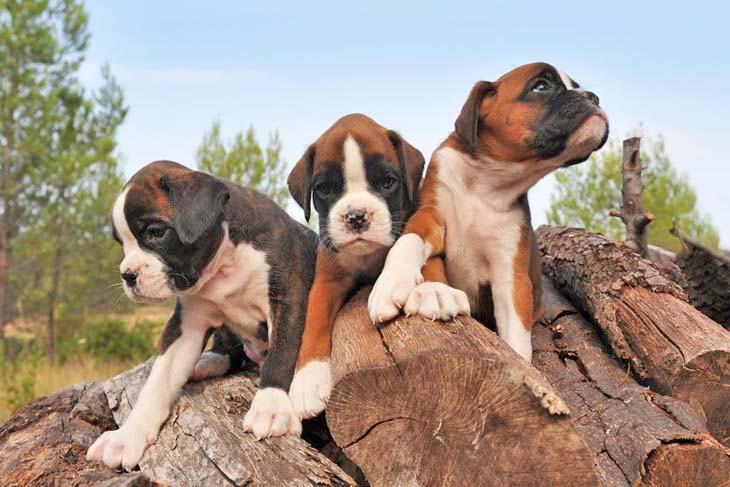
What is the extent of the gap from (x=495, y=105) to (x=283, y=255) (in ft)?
5.26

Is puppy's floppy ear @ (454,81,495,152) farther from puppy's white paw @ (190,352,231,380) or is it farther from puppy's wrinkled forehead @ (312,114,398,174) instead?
puppy's white paw @ (190,352,231,380)

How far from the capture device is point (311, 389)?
365 cm

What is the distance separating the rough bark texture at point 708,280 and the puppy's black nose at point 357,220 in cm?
426

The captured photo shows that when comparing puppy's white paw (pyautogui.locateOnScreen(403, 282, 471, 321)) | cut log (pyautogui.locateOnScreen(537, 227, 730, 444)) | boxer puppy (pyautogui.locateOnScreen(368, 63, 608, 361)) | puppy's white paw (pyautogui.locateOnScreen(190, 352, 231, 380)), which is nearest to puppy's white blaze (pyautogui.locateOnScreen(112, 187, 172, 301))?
puppy's white paw (pyautogui.locateOnScreen(190, 352, 231, 380))

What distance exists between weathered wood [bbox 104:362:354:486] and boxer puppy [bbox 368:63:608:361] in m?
1.04

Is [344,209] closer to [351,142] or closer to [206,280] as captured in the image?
[351,142]

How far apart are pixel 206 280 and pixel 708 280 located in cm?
521

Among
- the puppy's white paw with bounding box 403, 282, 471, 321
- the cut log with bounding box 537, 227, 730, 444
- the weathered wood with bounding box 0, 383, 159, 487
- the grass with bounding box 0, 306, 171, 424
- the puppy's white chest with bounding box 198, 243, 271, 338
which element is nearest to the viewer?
the puppy's white paw with bounding box 403, 282, 471, 321

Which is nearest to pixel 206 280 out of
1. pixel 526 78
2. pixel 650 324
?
pixel 526 78

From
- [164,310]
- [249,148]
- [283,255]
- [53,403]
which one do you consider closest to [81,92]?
[249,148]

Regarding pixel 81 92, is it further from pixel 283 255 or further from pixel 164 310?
pixel 283 255

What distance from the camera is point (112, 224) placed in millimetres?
3770

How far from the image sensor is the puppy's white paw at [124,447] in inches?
148

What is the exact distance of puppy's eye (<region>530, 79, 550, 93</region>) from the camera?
4.02m
